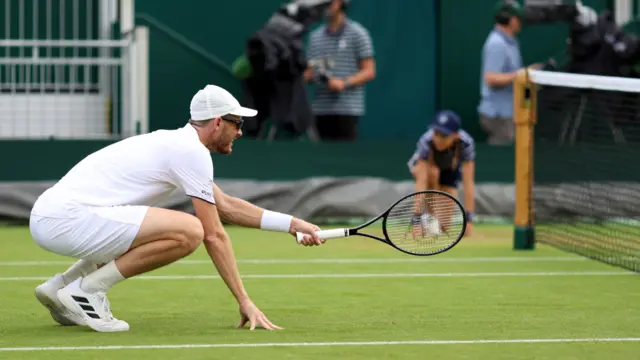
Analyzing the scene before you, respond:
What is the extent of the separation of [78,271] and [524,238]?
17.6 ft

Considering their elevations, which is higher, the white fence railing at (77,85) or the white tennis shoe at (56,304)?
the white fence railing at (77,85)

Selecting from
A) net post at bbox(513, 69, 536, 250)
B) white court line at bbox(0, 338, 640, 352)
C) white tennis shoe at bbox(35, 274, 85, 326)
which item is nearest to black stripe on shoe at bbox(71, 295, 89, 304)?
white tennis shoe at bbox(35, 274, 85, 326)

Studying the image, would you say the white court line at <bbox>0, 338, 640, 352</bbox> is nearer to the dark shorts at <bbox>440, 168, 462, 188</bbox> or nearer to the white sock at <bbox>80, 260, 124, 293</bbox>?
the white sock at <bbox>80, 260, 124, 293</bbox>

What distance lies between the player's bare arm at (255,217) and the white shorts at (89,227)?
21.4 inches

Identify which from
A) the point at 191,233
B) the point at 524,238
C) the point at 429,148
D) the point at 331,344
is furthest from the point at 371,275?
the point at 331,344

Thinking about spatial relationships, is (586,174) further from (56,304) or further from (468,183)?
→ (56,304)

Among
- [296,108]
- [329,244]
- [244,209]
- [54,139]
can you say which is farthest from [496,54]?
[244,209]

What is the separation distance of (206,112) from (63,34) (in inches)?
385

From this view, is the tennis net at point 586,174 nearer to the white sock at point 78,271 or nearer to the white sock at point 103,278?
the white sock at point 78,271

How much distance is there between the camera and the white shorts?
7949mm

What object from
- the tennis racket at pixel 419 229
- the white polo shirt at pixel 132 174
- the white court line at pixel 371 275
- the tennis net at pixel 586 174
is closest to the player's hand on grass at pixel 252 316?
the white polo shirt at pixel 132 174

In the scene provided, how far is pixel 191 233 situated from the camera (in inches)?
314

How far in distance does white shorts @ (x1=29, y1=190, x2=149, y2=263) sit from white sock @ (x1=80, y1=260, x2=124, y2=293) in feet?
0.25

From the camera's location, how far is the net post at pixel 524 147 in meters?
12.6
